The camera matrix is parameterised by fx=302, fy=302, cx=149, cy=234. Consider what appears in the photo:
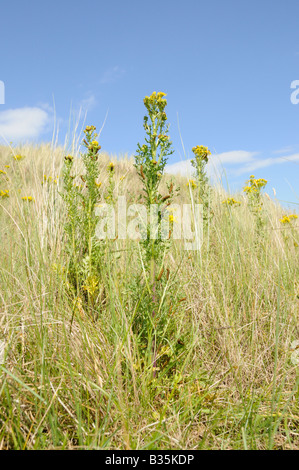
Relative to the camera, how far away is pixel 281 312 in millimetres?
2029

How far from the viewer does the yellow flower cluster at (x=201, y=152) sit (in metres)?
2.93

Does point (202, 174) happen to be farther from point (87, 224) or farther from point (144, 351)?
point (144, 351)

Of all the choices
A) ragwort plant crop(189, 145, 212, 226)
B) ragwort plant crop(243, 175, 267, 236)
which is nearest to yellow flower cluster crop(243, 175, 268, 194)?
ragwort plant crop(243, 175, 267, 236)

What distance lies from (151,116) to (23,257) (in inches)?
52.8

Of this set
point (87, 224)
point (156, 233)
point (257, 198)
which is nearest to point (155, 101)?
point (156, 233)

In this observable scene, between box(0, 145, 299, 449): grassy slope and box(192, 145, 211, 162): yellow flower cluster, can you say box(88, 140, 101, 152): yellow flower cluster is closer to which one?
box(0, 145, 299, 449): grassy slope

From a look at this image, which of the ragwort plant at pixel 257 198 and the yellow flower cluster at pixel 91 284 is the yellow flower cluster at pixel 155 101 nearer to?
the yellow flower cluster at pixel 91 284

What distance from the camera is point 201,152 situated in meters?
2.94

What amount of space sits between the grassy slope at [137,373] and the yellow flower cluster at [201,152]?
2.90 feet

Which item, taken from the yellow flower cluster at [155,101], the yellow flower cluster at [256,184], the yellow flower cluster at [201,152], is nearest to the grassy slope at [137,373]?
the yellow flower cluster at [155,101]

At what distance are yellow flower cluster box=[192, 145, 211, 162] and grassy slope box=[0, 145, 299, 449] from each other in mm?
884

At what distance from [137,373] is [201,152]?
7.06 feet

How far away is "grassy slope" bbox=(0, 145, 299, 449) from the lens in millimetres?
1134

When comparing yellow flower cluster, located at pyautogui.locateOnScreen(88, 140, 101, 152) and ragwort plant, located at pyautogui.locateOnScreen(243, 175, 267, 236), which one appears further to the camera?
ragwort plant, located at pyautogui.locateOnScreen(243, 175, 267, 236)
